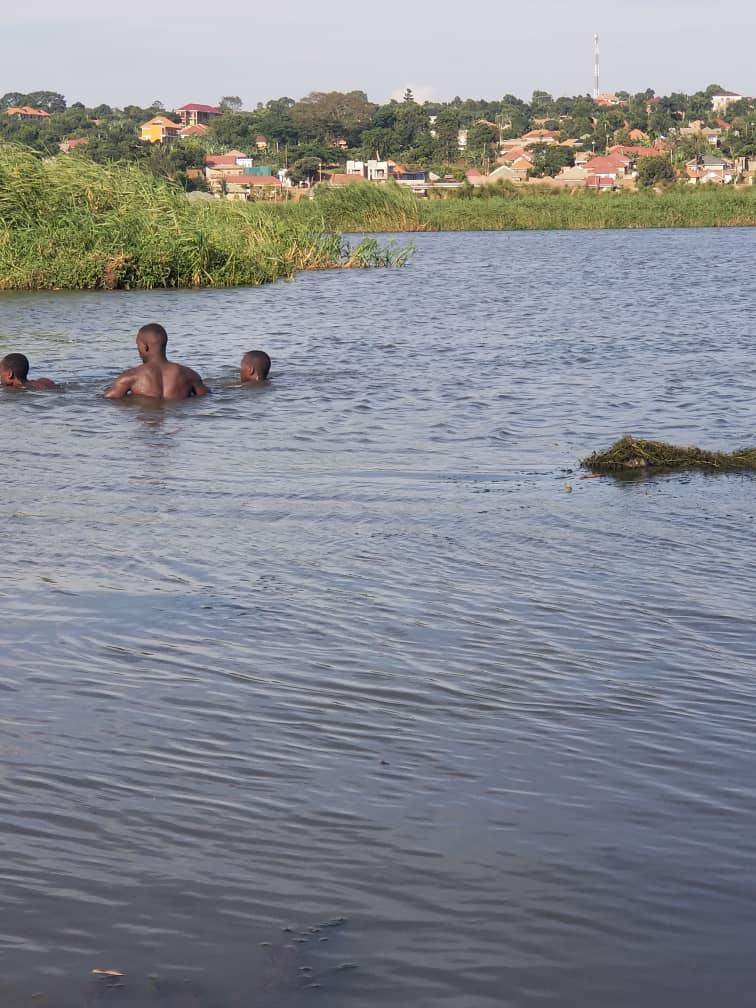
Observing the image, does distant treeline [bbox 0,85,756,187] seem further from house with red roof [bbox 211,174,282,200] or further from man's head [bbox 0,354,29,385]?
man's head [bbox 0,354,29,385]

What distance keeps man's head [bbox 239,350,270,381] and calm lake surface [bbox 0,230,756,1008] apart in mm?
2847

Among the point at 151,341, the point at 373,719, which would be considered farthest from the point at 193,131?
the point at 373,719

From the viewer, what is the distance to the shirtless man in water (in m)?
14.1

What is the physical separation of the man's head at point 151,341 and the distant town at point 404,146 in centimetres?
6608

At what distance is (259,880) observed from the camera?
3.99 meters

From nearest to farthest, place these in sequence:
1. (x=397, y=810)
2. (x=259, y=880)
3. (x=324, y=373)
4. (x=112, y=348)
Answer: (x=259, y=880)
(x=397, y=810)
(x=324, y=373)
(x=112, y=348)

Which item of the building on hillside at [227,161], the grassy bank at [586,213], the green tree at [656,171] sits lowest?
the grassy bank at [586,213]

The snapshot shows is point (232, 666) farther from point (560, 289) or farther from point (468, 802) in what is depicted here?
point (560, 289)

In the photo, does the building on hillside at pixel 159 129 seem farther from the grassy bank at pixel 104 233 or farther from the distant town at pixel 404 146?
the grassy bank at pixel 104 233

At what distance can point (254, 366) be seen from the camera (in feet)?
50.7

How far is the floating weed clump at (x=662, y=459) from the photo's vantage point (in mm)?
10234

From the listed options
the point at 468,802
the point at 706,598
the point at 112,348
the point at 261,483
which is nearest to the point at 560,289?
the point at 112,348

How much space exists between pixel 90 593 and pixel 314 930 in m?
3.63

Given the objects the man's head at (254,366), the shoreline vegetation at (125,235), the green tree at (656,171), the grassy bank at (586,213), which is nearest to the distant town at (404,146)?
the green tree at (656,171)
